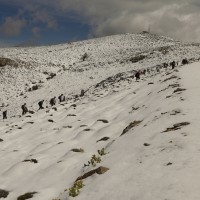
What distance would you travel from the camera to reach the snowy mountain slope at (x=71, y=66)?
5766cm

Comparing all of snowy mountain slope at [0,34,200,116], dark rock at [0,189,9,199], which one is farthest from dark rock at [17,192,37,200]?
snowy mountain slope at [0,34,200,116]

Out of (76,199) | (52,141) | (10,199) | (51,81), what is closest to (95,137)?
(52,141)

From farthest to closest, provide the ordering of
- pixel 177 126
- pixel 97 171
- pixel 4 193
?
1. pixel 177 126
2. pixel 4 193
3. pixel 97 171

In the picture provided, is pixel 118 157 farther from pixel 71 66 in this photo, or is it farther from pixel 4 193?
pixel 71 66

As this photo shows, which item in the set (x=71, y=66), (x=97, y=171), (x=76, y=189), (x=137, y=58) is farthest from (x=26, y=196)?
(x=71, y=66)

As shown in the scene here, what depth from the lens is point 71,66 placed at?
3039 inches

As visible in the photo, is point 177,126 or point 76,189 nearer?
point 76,189

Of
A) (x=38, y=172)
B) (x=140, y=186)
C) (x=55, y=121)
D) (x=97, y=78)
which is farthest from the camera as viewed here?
(x=97, y=78)

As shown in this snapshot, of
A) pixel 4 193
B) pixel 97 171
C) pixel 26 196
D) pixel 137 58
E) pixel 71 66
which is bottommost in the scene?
pixel 4 193

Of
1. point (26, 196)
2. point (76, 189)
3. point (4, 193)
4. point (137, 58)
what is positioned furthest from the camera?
point (137, 58)

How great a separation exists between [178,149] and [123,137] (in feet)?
12.2

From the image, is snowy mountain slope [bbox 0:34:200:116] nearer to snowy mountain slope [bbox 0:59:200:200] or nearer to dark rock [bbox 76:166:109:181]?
snowy mountain slope [bbox 0:59:200:200]

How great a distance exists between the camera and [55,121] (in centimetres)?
2252

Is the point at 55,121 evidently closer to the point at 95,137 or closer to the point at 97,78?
the point at 95,137
